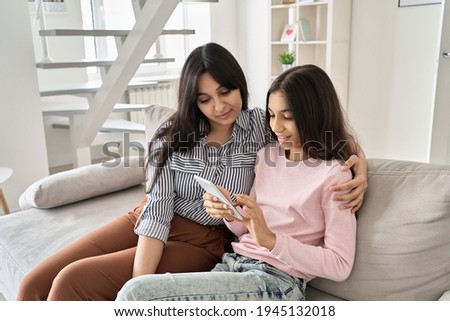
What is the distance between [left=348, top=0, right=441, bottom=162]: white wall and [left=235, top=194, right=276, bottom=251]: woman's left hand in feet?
9.51

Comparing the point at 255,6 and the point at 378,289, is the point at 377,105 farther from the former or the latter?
the point at 378,289

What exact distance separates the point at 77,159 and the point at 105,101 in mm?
596

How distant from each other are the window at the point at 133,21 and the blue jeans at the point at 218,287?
3.03 m

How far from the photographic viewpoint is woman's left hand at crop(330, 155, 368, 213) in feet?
3.62

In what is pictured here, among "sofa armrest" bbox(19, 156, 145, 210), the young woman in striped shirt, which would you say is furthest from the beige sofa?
"sofa armrest" bbox(19, 156, 145, 210)

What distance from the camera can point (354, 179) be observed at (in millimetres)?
1138

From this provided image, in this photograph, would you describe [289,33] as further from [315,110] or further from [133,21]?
[315,110]

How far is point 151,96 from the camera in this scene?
4395 millimetres

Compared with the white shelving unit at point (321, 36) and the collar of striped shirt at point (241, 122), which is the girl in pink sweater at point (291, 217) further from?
the white shelving unit at point (321, 36)

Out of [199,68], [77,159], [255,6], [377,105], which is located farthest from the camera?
[255,6]

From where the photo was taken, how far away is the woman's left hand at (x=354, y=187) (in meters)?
1.10

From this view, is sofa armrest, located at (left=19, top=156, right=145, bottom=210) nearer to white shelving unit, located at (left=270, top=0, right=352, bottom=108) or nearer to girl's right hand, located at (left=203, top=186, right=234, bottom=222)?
girl's right hand, located at (left=203, top=186, right=234, bottom=222)

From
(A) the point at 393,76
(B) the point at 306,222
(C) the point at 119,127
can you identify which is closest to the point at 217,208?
(B) the point at 306,222
